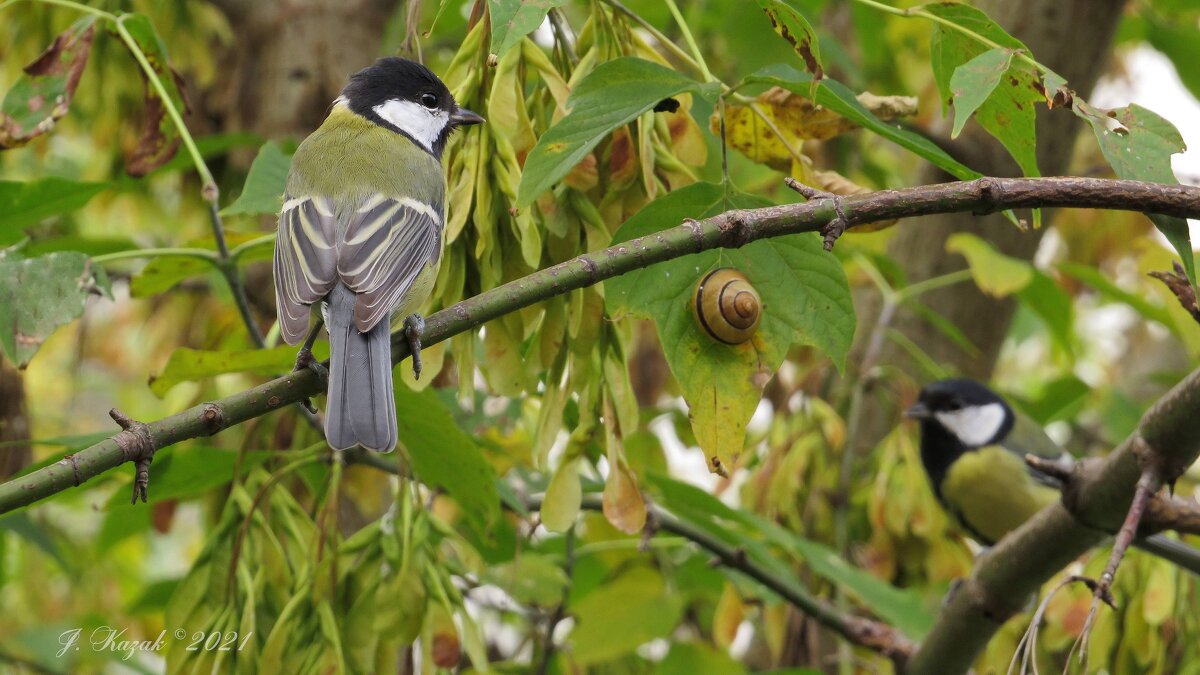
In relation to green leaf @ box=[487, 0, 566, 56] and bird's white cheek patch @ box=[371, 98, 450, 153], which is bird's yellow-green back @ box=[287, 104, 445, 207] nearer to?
bird's white cheek patch @ box=[371, 98, 450, 153]

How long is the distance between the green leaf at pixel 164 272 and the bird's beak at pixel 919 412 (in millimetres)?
2228

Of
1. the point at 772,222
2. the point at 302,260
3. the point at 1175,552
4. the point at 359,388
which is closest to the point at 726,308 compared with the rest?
the point at 772,222

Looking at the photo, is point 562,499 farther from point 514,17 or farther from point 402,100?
point 402,100

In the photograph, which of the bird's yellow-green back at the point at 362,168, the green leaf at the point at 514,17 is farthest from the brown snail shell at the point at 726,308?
the bird's yellow-green back at the point at 362,168

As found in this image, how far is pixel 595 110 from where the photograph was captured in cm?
167

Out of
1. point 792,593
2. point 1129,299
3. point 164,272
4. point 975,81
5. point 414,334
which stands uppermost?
point 975,81

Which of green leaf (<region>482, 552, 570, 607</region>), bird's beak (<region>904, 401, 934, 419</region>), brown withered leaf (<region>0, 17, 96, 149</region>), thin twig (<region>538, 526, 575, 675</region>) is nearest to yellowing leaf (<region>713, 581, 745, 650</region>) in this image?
thin twig (<region>538, 526, 575, 675</region>)

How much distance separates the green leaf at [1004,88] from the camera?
1.77 metres

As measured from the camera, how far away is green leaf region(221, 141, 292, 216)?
2.21 metres

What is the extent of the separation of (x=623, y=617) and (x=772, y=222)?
1.52 m

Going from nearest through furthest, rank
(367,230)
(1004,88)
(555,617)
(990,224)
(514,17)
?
(514,17), (1004,88), (367,230), (555,617), (990,224)

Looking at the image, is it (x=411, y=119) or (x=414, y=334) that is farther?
(x=411, y=119)

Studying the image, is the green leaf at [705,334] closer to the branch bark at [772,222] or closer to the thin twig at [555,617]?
the branch bark at [772,222]

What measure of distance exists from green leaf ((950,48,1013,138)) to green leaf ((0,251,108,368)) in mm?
1310
